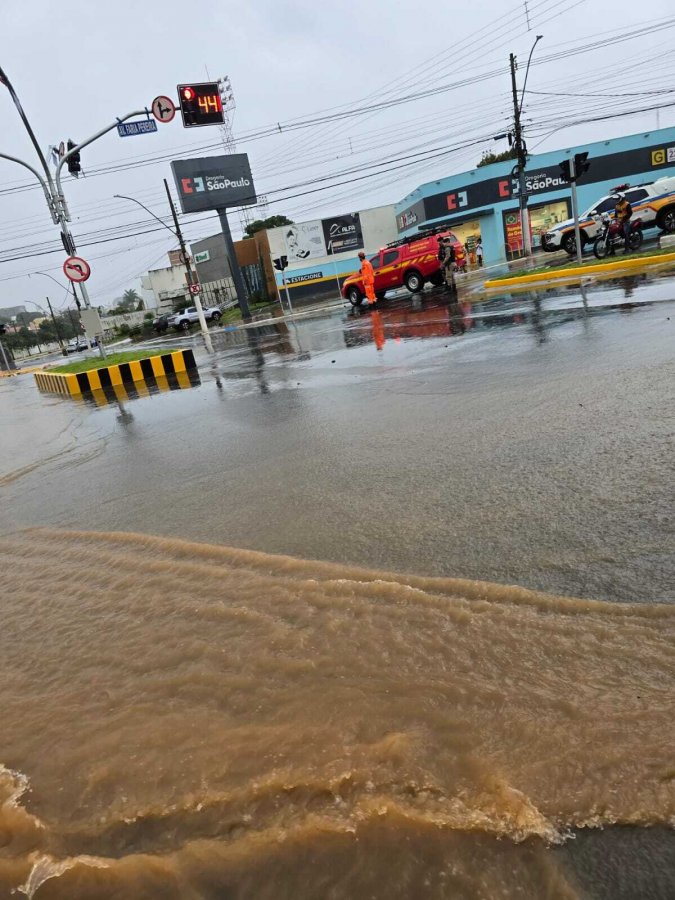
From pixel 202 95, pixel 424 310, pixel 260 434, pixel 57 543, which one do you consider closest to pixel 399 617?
pixel 57 543

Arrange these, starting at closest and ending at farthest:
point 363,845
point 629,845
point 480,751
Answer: point 629,845, point 363,845, point 480,751

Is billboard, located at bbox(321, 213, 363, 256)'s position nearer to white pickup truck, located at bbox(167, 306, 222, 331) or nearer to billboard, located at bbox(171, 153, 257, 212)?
billboard, located at bbox(171, 153, 257, 212)

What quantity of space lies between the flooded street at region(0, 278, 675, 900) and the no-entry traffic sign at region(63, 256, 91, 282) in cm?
1034

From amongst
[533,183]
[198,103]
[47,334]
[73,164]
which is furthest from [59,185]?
[47,334]

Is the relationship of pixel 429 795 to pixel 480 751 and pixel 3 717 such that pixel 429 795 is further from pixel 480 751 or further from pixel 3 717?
pixel 3 717

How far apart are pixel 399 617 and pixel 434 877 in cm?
110

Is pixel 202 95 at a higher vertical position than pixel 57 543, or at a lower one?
higher

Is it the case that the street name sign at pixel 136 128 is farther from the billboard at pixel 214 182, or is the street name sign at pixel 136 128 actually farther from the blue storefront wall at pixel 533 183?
the billboard at pixel 214 182

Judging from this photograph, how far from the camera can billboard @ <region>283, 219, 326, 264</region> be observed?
45.9 meters

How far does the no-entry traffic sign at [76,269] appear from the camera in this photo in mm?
13812

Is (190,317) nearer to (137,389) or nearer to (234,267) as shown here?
(234,267)

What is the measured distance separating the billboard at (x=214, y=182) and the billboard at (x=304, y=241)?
3.70 metres

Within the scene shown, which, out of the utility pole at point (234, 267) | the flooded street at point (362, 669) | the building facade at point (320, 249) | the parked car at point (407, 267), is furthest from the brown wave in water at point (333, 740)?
the building facade at point (320, 249)

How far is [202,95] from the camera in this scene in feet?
55.9
